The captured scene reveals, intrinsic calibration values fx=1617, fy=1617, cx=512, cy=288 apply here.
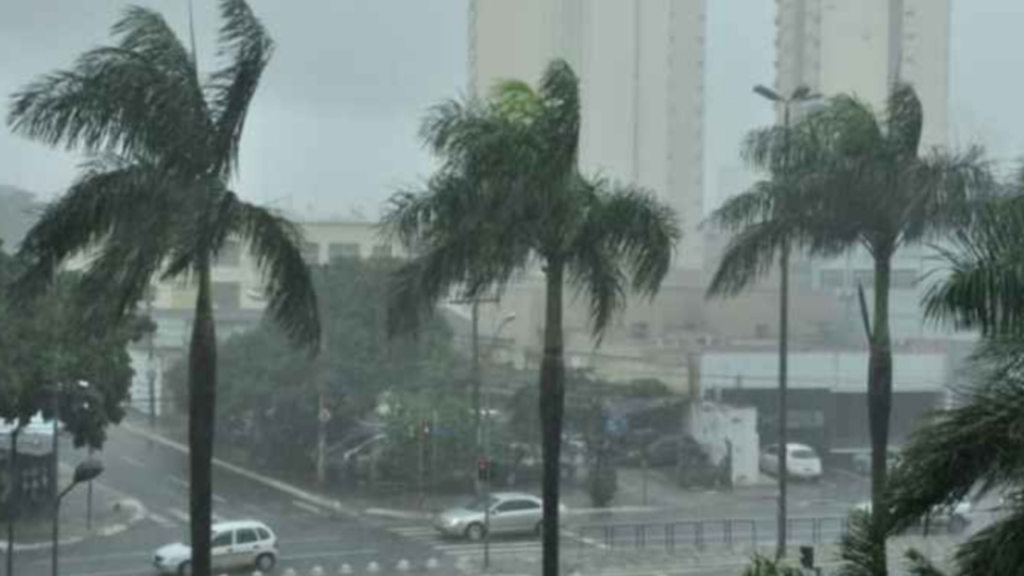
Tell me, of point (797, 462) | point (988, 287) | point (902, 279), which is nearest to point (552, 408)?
point (988, 287)

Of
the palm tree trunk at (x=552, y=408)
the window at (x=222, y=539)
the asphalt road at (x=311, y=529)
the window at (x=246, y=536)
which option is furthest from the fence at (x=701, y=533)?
the palm tree trunk at (x=552, y=408)

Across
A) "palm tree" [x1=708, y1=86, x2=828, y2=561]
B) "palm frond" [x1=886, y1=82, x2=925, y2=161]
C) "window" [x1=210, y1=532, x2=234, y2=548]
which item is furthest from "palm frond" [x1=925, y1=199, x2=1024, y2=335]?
"window" [x1=210, y1=532, x2=234, y2=548]

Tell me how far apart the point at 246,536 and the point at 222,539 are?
0.36m

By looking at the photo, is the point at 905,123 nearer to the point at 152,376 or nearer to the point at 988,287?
the point at 988,287

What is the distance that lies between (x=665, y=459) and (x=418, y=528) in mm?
5245

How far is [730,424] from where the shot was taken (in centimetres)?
2402

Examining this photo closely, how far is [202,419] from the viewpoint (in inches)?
361

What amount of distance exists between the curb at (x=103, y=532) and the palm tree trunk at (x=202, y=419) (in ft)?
27.4

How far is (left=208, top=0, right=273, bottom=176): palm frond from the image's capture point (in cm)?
946

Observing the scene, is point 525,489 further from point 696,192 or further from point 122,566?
point 696,192

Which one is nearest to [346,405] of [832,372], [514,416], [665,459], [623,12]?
[514,416]

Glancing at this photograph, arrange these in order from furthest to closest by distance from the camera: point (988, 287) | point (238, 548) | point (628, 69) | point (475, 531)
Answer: point (628, 69) < point (475, 531) < point (238, 548) < point (988, 287)

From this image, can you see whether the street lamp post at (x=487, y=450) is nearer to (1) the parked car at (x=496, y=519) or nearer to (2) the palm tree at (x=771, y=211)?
(1) the parked car at (x=496, y=519)

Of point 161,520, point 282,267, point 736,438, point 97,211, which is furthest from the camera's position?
point 736,438
